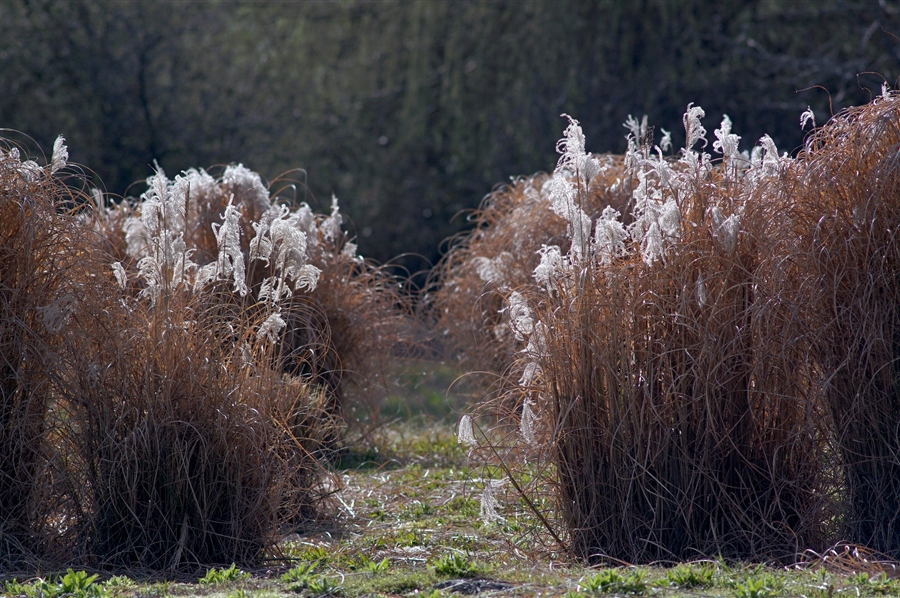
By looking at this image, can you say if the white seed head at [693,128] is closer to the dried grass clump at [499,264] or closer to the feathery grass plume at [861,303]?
the feathery grass plume at [861,303]

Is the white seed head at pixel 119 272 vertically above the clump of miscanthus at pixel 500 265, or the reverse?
the clump of miscanthus at pixel 500 265

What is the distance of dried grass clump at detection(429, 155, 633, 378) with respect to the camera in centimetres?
652

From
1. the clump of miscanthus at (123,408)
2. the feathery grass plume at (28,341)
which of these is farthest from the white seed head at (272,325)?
the feathery grass plume at (28,341)

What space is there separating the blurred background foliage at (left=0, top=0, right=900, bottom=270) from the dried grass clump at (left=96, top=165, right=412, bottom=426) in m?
6.26

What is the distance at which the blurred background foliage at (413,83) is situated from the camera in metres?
13.6

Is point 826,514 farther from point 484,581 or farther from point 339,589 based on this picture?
point 339,589

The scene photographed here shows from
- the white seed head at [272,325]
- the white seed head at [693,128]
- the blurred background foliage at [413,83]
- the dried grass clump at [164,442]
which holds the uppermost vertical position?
the blurred background foliage at [413,83]

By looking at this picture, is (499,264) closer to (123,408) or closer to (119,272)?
(119,272)

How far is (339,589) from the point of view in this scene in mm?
3482

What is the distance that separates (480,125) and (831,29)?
5340mm

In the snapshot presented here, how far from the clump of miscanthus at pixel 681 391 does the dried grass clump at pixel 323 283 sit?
2201mm

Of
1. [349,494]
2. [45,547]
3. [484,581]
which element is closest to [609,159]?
[349,494]

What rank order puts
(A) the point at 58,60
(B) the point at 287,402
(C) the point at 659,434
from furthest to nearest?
(A) the point at 58,60 < (B) the point at 287,402 < (C) the point at 659,434

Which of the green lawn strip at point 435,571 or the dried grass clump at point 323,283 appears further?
the dried grass clump at point 323,283
